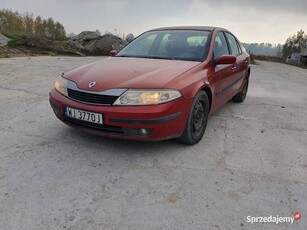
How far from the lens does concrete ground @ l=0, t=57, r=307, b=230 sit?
2154 millimetres

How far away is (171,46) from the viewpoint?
407cm

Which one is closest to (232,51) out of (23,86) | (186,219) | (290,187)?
(290,187)

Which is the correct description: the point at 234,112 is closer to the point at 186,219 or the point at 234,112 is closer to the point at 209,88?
the point at 209,88

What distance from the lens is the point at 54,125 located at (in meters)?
3.90

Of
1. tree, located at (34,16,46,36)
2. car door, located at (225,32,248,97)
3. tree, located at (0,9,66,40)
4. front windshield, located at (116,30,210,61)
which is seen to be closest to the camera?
front windshield, located at (116,30,210,61)

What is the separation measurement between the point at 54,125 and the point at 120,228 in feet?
7.50

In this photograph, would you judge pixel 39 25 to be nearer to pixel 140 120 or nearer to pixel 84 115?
pixel 84 115

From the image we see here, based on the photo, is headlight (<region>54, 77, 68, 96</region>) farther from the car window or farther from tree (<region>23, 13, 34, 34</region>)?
tree (<region>23, 13, 34, 34</region>)

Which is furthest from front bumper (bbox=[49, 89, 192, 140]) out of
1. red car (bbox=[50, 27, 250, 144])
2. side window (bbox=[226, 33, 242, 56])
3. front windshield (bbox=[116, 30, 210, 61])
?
side window (bbox=[226, 33, 242, 56])

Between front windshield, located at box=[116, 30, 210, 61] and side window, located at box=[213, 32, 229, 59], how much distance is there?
0.17 m

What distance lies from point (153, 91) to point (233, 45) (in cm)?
281

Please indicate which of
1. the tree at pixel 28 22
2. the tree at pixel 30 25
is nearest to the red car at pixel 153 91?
the tree at pixel 30 25

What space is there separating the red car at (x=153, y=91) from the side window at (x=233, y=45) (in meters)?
0.69

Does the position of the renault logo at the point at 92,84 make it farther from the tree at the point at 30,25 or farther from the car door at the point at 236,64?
the tree at the point at 30,25
